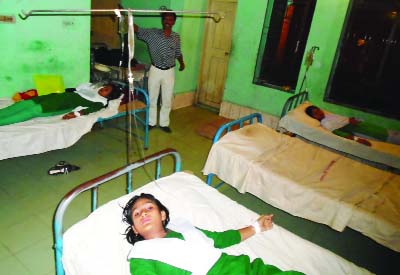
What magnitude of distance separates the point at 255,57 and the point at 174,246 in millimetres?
4351

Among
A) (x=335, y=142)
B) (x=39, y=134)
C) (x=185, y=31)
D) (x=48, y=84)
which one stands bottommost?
(x=39, y=134)

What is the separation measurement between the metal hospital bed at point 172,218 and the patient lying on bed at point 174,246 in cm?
12

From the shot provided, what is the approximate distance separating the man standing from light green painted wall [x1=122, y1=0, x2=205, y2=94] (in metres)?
0.83

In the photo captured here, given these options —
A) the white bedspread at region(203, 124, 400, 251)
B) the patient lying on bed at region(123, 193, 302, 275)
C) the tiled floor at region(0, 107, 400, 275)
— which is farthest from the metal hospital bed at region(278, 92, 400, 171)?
the patient lying on bed at region(123, 193, 302, 275)

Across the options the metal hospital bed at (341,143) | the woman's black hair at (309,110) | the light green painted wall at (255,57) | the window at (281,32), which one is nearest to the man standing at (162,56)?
the light green painted wall at (255,57)

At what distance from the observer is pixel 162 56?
4633mm

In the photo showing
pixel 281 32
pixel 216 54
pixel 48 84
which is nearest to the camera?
pixel 48 84

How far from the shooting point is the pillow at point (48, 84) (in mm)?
3869

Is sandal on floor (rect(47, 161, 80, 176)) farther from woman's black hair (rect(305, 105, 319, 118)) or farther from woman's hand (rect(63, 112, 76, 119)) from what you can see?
woman's black hair (rect(305, 105, 319, 118))

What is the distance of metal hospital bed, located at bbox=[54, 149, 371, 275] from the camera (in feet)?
5.66

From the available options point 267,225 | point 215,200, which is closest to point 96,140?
point 215,200

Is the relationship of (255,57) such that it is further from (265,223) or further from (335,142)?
(265,223)

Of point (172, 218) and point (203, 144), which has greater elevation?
point (172, 218)

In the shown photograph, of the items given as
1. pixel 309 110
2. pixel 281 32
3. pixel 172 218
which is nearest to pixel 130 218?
pixel 172 218
